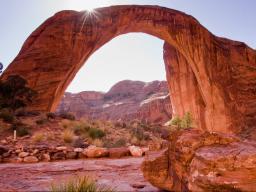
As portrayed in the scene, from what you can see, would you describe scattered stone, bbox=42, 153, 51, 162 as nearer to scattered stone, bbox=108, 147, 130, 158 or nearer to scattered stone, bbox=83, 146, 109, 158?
scattered stone, bbox=83, 146, 109, 158

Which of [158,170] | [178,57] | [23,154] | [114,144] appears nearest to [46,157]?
[23,154]

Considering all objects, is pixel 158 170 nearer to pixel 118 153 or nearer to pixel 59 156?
pixel 118 153

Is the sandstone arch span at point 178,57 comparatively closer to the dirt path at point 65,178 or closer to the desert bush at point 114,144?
the desert bush at point 114,144

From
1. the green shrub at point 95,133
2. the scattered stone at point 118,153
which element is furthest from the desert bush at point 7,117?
the scattered stone at point 118,153

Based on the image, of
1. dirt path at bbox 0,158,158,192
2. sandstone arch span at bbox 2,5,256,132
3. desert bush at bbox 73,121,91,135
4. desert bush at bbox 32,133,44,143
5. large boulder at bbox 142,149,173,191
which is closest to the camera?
large boulder at bbox 142,149,173,191

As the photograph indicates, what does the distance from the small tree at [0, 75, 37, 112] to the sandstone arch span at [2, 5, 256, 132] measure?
76 centimetres

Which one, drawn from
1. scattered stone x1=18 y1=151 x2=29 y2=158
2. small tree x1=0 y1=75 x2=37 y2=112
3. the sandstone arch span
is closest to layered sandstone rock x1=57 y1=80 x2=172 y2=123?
the sandstone arch span

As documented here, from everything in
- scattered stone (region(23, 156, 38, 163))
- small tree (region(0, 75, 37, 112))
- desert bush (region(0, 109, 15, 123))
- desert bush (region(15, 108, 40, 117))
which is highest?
small tree (region(0, 75, 37, 112))

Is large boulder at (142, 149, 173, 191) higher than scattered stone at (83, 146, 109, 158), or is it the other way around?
large boulder at (142, 149, 173, 191)

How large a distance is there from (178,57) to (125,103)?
29.1m

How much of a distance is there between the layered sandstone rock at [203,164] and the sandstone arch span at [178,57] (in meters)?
12.9

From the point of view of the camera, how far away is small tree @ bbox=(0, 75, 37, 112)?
1377cm

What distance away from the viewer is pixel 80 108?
51.7m

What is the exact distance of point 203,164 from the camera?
2.11 metres
